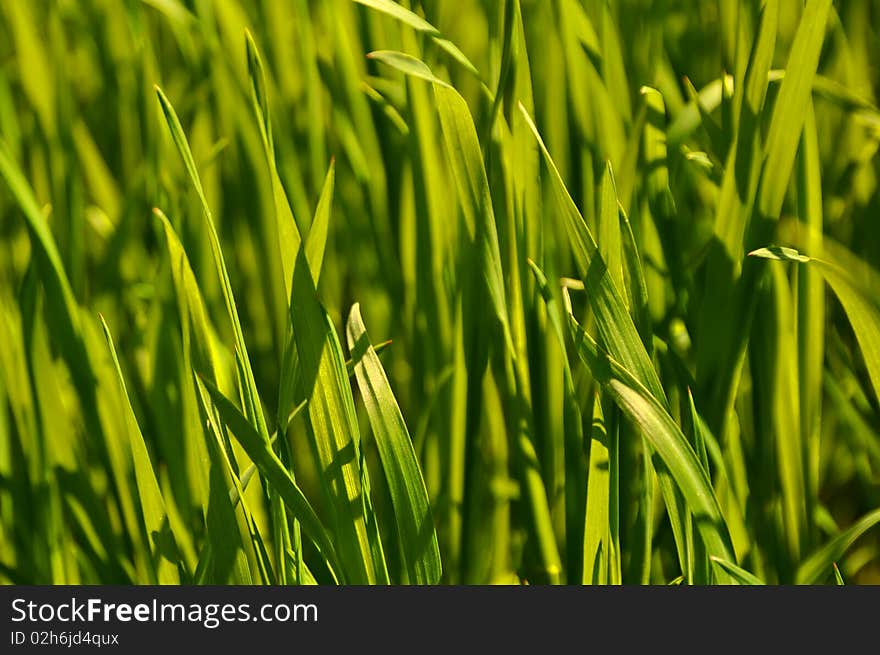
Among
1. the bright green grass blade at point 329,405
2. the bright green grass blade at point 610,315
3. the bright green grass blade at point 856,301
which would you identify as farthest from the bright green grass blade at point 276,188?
the bright green grass blade at point 856,301

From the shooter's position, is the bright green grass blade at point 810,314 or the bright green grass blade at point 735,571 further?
the bright green grass blade at point 810,314

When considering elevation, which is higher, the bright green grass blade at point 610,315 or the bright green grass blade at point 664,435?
the bright green grass blade at point 610,315

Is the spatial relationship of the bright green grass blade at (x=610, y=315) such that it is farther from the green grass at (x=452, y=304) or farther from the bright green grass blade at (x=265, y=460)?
the bright green grass blade at (x=265, y=460)

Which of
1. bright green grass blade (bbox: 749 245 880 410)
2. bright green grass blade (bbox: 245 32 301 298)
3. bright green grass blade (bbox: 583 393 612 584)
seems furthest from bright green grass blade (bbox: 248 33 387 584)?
bright green grass blade (bbox: 749 245 880 410)

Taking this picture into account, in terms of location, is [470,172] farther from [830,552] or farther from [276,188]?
[830,552]

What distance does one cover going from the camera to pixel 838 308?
2.12 feet

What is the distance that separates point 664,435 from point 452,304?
0.19 meters

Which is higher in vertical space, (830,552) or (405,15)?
(405,15)

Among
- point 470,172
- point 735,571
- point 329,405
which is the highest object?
point 470,172

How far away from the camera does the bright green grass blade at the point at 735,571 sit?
42 centimetres

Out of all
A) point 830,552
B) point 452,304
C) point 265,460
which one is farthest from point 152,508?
point 830,552

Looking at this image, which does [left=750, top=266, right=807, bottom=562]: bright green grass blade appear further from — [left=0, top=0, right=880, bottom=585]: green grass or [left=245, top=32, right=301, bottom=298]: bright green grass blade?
[left=245, top=32, right=301, bottom=298]: bright green grass blade

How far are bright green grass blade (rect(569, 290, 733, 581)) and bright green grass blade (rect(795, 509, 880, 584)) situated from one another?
0.20 feet

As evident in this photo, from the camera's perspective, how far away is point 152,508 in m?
0.46
